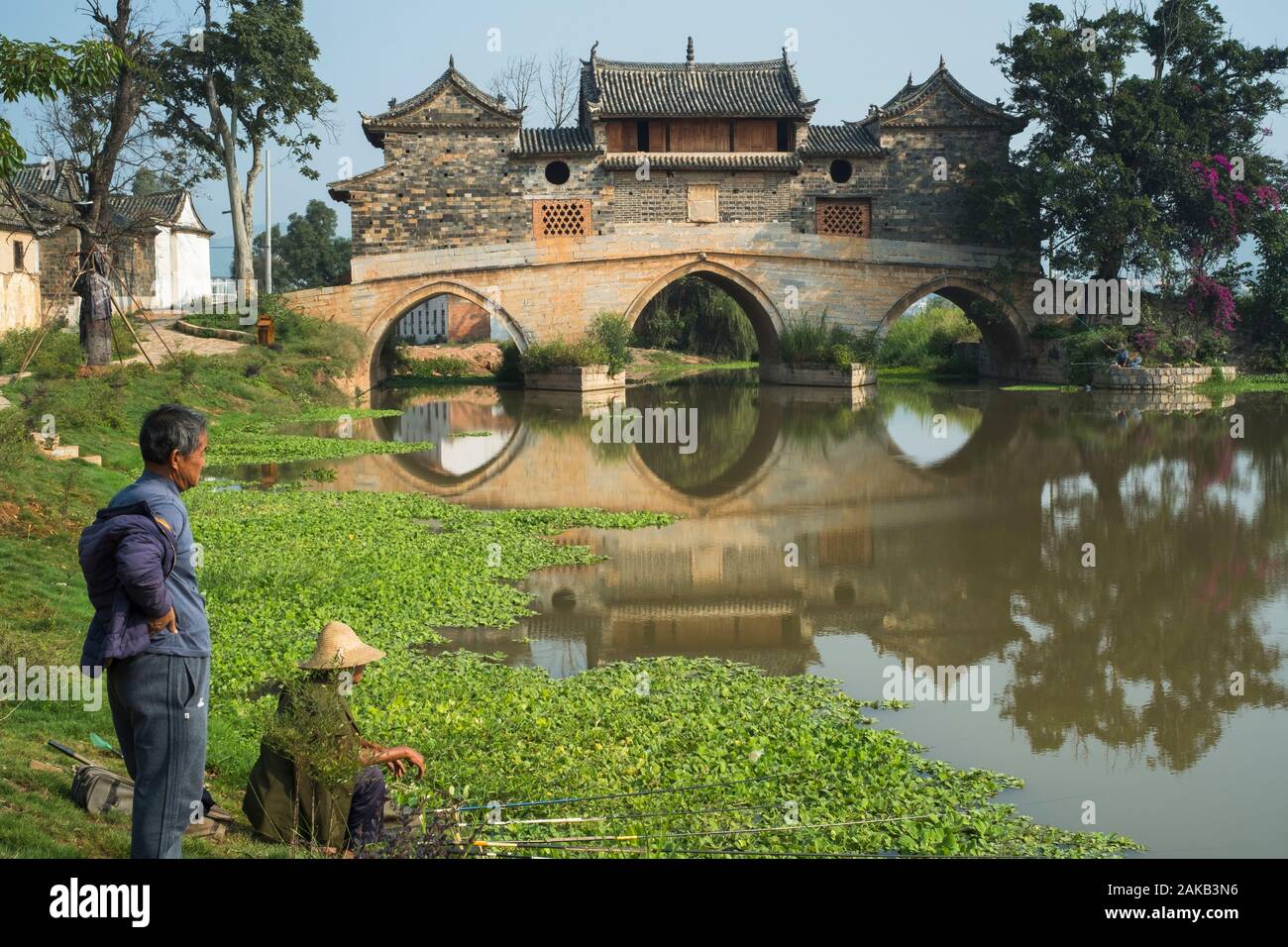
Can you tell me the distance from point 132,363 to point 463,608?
45.0 feet

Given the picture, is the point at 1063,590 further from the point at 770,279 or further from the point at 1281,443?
the point at 770,279

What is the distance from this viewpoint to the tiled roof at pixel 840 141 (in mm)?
31688

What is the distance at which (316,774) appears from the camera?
439 centimetres

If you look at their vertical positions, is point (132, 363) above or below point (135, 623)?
above

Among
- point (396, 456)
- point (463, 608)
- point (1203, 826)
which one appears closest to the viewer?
point (1203, 826)

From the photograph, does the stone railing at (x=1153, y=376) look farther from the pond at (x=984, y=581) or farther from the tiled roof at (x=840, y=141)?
the tiled roof at (x=840, y=141)

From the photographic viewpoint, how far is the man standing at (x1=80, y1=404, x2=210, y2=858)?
12.1 ft

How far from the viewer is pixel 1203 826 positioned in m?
5.32

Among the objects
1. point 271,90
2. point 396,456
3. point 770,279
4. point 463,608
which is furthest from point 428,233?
point 463,608

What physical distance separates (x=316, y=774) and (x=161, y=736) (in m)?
0.72

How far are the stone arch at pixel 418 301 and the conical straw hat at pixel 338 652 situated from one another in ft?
80.1

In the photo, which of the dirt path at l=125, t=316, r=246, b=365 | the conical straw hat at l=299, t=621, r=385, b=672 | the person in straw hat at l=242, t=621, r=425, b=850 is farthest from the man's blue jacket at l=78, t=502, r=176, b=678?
the dirt path at l=125, t=316, r=246, b=365

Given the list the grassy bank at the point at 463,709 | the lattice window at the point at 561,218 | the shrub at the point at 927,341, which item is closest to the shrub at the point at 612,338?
the lattice window at the point at 561,218

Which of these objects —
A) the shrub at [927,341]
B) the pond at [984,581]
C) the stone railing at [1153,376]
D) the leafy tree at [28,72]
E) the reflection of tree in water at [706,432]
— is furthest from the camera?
the shrub at [927,341]
